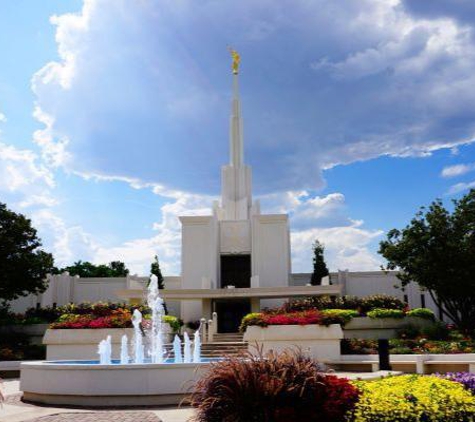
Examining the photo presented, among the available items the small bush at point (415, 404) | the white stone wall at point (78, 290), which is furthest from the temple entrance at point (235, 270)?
the small bush at point (415, 404)

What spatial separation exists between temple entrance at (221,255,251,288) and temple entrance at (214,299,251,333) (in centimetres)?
288

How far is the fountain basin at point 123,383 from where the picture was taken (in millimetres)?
11383

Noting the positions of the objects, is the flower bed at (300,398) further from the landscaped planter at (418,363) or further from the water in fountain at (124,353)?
the landscaped planter at (418,363)

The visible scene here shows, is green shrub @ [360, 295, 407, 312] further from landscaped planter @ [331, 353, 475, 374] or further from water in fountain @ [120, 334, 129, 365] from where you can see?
water in fountain @ [120, 334, 129, 365]

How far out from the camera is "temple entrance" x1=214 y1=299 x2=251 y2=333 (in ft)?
112

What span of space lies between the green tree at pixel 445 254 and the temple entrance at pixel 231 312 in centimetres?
1011

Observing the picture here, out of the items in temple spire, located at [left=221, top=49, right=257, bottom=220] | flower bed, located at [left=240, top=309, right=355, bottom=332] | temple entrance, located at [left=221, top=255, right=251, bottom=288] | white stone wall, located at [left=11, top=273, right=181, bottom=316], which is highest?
temple spire, located at [left=221, top=49, right=257, bottom=220]

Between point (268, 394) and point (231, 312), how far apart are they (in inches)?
1117

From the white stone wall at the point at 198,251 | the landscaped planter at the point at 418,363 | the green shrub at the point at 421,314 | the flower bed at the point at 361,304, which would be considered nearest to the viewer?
the landscaped planter at the point at 418,363

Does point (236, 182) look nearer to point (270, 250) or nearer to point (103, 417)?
point (270, 250)

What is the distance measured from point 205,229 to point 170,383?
2459 cm

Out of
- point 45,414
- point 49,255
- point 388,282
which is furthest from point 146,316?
point 388,282

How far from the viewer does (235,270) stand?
123 ft

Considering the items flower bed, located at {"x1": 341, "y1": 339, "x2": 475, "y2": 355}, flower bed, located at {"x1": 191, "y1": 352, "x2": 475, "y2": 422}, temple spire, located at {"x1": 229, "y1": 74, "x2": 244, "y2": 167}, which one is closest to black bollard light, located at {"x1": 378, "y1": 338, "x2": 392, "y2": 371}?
flower bed, located at {"x1": 341, "y1": 339, "x2": 475, "y2": 355}
